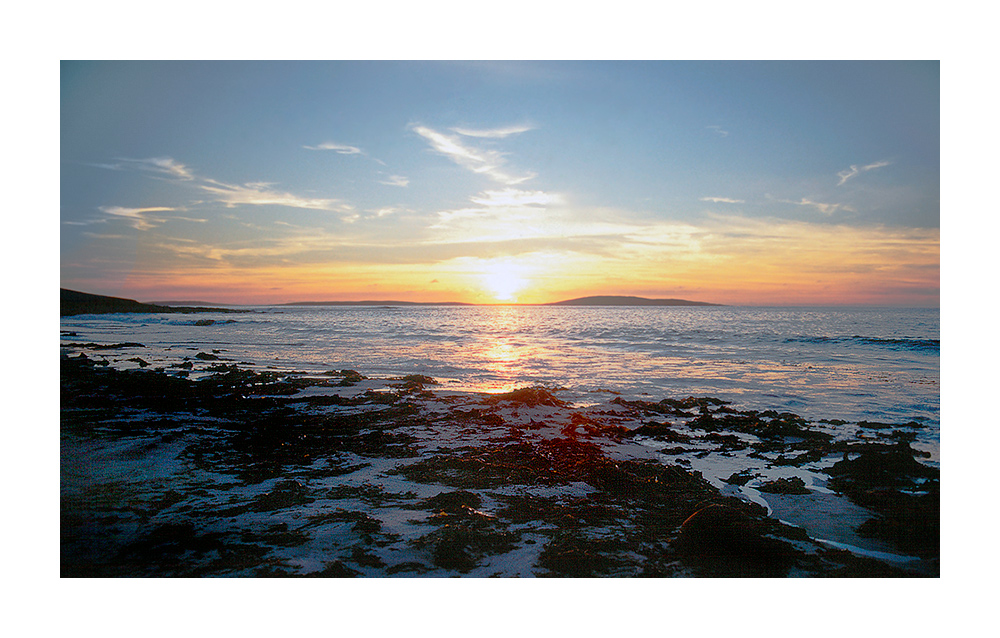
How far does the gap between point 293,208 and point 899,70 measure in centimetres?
625

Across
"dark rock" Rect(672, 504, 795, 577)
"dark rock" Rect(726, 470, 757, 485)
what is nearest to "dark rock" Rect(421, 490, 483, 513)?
"dark rock" Rect(672, 504, 795, 577)

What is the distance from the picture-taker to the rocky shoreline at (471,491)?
10.4 feet

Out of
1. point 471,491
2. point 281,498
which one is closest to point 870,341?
point 471,491

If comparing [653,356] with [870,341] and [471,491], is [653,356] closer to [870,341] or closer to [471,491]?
[870,341]

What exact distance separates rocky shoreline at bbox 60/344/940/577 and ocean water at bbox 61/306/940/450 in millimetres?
1275

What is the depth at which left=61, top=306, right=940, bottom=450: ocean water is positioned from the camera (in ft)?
24.1

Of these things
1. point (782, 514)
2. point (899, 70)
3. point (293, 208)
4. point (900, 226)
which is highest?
point (899, 70)

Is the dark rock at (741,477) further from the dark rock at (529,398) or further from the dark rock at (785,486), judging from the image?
the dark rock at (529,398)

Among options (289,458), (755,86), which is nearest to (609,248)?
(755,86)

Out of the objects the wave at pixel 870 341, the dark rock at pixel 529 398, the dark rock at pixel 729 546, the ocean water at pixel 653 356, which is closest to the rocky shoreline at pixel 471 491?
the dark rock at pixel 729 546

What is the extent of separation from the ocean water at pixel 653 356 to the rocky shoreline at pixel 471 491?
50.2 inches

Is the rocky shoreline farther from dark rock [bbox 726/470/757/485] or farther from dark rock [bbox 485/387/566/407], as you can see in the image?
dark rock [bbox 485/387/566/407]
